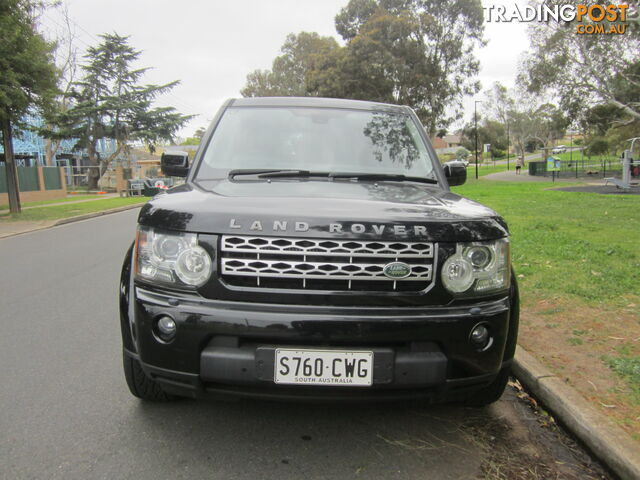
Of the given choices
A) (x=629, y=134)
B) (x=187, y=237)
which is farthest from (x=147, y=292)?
(x=629, y=134)

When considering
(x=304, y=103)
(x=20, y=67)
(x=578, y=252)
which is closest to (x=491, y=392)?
(x=304, y=103)

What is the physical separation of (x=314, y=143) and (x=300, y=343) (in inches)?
65.3

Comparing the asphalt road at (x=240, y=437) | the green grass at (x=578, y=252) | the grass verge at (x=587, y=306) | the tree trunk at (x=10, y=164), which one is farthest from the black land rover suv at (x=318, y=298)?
the tree trunk at (x=10, y=164)

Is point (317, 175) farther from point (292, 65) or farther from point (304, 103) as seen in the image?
point (292, 65)

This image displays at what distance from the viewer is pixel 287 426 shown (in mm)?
2684

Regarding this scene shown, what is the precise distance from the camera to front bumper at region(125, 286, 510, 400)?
6.91ft

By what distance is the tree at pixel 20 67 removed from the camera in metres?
13.4

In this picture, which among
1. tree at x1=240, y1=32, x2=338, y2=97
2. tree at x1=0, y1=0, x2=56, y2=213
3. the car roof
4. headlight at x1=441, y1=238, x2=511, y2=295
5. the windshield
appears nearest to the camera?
headlight at x1=441, y1=238, x2=511, y2=295

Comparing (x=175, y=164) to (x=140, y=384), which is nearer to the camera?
(x=140, y=384)

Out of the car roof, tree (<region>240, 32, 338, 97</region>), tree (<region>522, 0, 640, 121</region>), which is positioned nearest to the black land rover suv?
the car roof

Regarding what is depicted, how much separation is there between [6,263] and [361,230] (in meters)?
7.75

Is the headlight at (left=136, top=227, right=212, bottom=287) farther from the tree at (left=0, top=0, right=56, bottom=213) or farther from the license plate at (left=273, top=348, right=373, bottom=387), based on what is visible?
the tree at (left=0, top=0, right=56, bottom=213)

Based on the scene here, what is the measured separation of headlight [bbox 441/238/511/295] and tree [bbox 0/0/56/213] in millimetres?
14539

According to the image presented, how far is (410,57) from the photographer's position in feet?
102
